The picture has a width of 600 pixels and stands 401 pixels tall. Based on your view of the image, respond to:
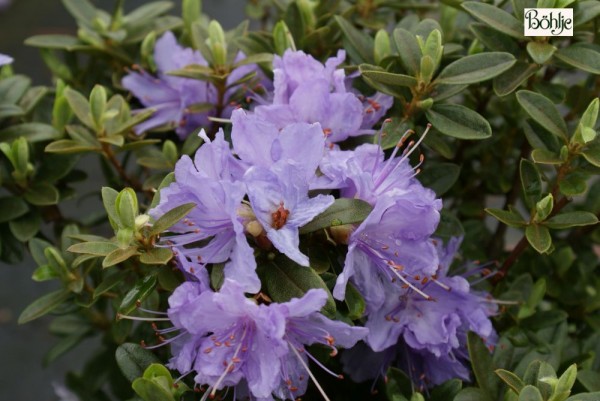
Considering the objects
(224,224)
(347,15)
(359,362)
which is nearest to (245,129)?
(224,224)

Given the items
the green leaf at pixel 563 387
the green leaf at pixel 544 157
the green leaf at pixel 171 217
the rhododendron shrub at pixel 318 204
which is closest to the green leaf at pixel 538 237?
the rhododendron shrub at pixel 318 204

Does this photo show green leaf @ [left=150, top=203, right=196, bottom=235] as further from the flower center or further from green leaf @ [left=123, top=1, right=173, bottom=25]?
green leaf @ [left=123, top=1, right=173, bottom=25]

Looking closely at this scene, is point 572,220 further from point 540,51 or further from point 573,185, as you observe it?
point 540,51

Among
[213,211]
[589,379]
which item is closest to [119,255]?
[213,211]

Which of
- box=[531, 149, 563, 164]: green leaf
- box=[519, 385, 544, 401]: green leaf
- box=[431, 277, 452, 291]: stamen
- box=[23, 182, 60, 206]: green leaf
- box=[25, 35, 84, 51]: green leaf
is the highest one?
box=[25, 35, 84, 51]: green leaf

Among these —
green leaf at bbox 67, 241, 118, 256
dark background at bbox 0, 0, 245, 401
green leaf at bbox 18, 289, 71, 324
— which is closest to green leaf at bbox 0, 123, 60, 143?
green leaf at bbox 18, 289, 71, 324
